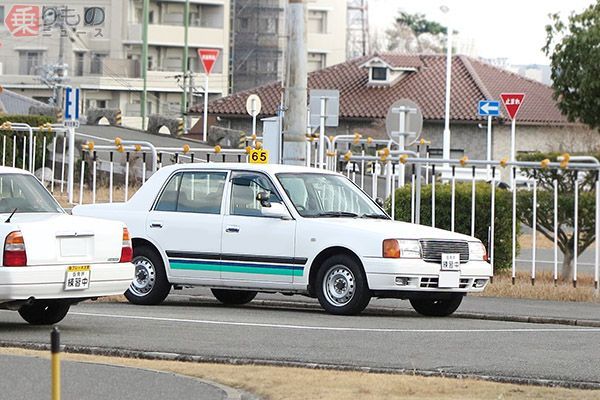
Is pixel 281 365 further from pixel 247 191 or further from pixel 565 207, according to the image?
pixel 565 207

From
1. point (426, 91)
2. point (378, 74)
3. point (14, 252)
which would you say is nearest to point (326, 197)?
point (14, 252)

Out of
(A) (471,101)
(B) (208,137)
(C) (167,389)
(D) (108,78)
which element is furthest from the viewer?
(D) (108,78)

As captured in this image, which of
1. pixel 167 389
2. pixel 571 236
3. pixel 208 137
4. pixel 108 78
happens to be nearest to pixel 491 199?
pixel 571 236

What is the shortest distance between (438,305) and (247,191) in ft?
8.43

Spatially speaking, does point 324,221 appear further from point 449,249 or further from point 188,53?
point 188,53

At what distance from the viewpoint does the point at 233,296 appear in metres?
18.8

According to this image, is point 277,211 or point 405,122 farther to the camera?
point 405,122

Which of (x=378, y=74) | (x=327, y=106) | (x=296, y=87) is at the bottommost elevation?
(x=327, y=106)

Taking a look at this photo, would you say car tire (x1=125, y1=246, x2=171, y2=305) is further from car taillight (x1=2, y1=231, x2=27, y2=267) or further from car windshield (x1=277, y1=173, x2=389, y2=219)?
car taillight (x1=2, y1=231, x2=27, y2=267)

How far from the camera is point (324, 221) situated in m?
17.2

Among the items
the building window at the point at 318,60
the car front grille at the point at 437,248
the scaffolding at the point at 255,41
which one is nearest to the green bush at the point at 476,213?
the car front grille at the point at 437,248

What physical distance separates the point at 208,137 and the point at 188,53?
45.4m

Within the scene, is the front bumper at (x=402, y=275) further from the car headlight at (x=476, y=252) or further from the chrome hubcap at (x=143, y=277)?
the chrome hubcap at (x=143, y=277)

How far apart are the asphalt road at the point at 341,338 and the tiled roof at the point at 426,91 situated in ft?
173
